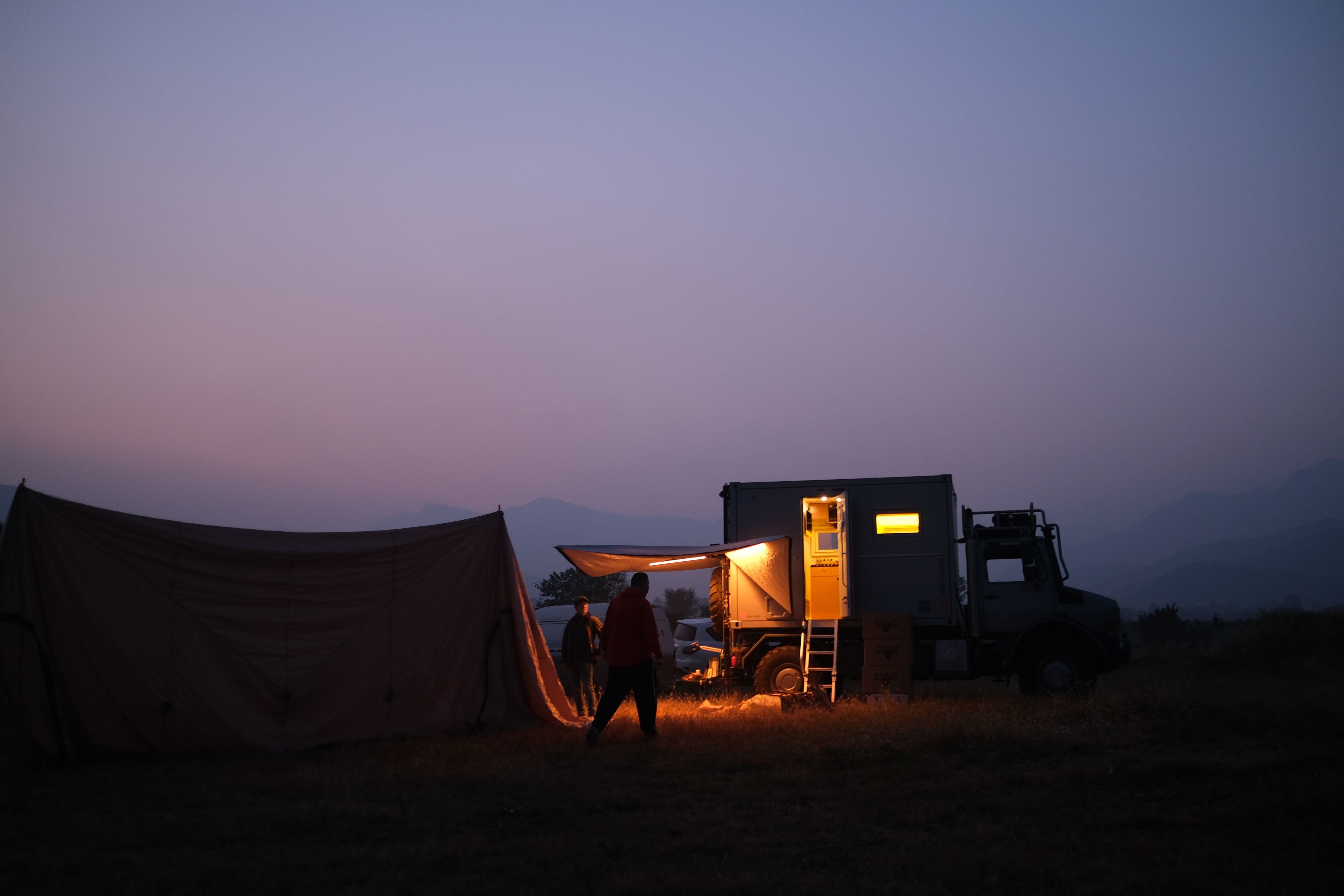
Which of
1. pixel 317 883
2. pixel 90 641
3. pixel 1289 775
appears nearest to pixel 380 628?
pixel 90 641

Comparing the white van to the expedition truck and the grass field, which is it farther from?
the grass field

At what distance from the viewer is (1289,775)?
22.7 feet

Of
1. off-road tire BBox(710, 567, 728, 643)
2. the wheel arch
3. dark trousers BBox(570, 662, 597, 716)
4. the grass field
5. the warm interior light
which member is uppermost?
the warm interior light

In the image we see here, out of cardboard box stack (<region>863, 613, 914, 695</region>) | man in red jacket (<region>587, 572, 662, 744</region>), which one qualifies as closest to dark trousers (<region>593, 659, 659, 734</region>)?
man in red jacket (<region>587, 572, 662, 744</region>)

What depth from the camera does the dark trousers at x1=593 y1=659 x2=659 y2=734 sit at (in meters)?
9.88

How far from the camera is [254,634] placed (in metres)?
9.83

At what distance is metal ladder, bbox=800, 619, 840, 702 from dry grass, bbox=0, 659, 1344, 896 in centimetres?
335

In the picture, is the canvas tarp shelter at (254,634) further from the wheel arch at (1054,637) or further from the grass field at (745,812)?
the wheel arch at (1054,637)

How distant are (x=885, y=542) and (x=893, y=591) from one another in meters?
0.71

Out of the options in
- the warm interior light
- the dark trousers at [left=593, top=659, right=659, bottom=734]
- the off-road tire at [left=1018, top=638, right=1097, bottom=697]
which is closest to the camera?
the dark trousers at [left=593, top=659, right=659, bottom=734]

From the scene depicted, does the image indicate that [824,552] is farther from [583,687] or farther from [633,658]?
[633,658]

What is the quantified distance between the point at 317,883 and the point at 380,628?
5742mm

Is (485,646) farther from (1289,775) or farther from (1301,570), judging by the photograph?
(1301,570)

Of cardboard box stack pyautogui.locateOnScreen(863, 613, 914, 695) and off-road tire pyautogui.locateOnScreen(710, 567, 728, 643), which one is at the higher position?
off-road tire pyautogui.locateOnScreen(710, 567, 728, 643)
